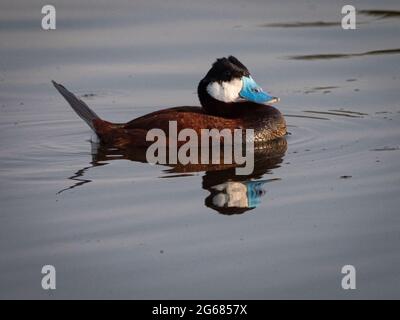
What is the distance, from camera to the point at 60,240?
673cm

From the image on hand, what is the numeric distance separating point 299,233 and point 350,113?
344cm

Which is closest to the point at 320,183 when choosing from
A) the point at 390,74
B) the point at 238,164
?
the point at 238,164

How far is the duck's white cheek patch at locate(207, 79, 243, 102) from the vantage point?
9.40 m

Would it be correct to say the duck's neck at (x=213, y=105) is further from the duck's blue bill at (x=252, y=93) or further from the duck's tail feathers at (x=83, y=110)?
the duck's tail feathers at (x=83, y=110)

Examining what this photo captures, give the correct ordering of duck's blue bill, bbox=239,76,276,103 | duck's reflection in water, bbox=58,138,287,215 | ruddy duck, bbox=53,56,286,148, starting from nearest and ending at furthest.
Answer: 1. duck's reflection in water, bbox=58,138,287,215
2. ruddy duck, bbox=53,56,286,148
3. duck's blue bill, bbox=239,76,276,103

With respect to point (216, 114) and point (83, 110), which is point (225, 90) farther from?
point (83, 110)

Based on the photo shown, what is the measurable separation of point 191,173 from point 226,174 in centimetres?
29

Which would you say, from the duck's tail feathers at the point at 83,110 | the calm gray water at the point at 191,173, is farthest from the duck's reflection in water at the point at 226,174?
the duck's tail feathers at the point at 83,110

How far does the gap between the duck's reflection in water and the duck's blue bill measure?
1.54 ft

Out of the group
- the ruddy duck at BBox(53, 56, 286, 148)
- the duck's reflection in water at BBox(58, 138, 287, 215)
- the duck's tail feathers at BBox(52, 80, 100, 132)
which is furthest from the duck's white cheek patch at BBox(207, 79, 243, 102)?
the duck's tail feathers at BBox(52, 80, 100, 132)

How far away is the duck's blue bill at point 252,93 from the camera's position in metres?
9.56

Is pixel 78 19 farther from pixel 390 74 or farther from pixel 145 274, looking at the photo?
pixel 145 274

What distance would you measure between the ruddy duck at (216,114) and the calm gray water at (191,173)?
229 millimetres

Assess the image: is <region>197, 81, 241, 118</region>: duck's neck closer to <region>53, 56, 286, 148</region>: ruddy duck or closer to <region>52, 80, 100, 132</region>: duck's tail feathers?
<region>53, 56, 286, 148</region>: ruddy duck
